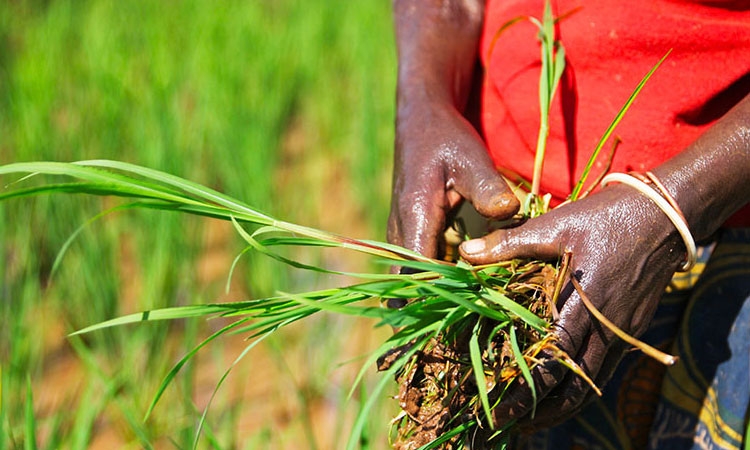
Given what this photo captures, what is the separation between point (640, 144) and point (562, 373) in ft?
1.16

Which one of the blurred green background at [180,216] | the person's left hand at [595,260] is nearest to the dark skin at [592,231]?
the person's left hand at [595,260]

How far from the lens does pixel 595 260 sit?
96 cm

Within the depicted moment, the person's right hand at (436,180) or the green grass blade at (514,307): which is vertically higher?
the person's right hand at (436,180)

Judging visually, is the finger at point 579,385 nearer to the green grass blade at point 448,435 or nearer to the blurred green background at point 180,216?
the green grass blade at point 448,435

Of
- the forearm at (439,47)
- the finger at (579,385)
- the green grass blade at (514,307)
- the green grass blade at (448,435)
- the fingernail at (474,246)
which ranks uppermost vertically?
the forearm at (439,47)

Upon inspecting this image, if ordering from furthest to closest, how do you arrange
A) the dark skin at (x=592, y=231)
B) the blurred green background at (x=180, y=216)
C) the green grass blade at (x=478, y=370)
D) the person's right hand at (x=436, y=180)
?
1. the blurred green background at (x=180, y=216)
2. the person's right hand at (x=436, y=180)
3. the dark skin at (x=592, y=231)
4. the green grass blade at (x=478, y=370)

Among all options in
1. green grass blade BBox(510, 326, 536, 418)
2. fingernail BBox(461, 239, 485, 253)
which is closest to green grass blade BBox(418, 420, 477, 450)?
green grass blade BBox(510, 326, 536, 418)

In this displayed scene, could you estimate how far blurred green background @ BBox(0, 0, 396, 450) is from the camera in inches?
75.2

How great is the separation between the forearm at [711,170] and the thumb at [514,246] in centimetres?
16

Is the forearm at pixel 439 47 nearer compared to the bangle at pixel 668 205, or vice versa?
the bangle at pixel 668 205

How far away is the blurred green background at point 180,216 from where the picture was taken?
75.2 inches

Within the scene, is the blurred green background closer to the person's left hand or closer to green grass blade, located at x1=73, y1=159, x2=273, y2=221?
green grass blade, located at x1=73, y1=159, x2=273, y2=221

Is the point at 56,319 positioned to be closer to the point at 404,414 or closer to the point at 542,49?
the point at 404,414

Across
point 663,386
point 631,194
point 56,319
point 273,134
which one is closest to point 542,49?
point 631,194
